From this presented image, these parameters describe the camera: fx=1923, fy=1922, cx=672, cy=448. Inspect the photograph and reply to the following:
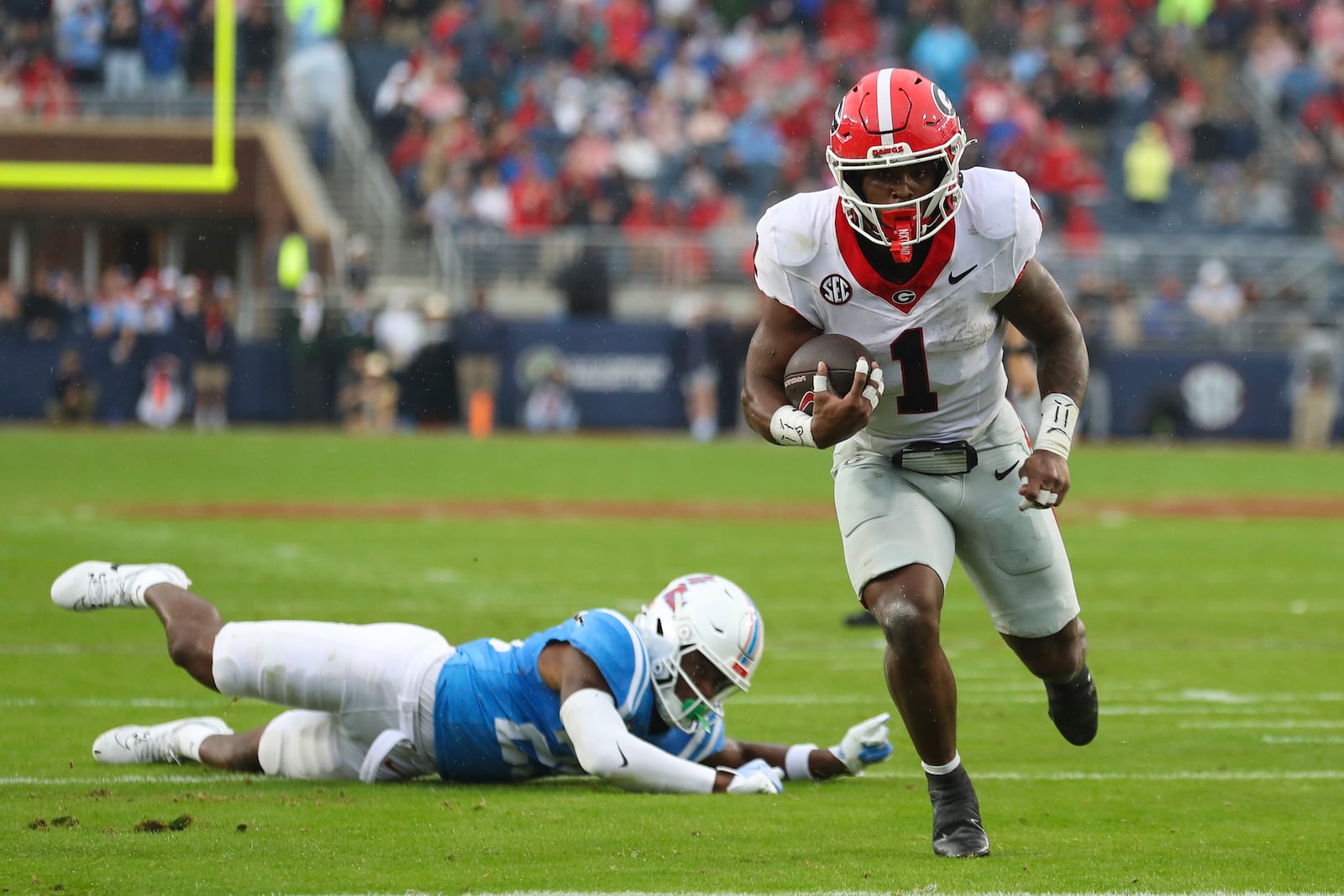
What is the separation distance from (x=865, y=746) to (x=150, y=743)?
221 centimetres

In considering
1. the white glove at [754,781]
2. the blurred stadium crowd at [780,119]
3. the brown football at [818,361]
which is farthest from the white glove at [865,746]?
the blurred stadium crowd at [780,119]

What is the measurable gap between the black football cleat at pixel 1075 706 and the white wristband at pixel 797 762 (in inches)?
29.4

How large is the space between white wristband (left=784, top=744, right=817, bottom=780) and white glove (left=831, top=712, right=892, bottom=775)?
0.29ft

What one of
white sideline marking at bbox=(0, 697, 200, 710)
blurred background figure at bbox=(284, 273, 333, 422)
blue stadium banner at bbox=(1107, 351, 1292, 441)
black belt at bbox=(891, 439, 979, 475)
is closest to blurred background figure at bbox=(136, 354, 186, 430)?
blurred background figure at bbox=(284, 273, 333, 422)

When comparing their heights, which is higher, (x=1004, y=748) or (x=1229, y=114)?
(x=1229, y=114)

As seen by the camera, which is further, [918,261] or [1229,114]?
[1229,114]

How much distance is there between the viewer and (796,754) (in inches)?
231

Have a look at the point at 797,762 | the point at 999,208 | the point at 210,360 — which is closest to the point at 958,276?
the point at 999,208

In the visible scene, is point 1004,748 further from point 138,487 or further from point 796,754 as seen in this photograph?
point 138,487

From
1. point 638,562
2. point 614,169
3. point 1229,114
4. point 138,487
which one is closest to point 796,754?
point 638,562

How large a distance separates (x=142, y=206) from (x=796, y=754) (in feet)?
72.1

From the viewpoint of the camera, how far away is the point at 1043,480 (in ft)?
15.9

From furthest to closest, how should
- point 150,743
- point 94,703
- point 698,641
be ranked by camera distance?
point 94,703
point 150,743
point 698,641

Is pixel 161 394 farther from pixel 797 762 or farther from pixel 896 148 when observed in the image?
pixel 896 148
